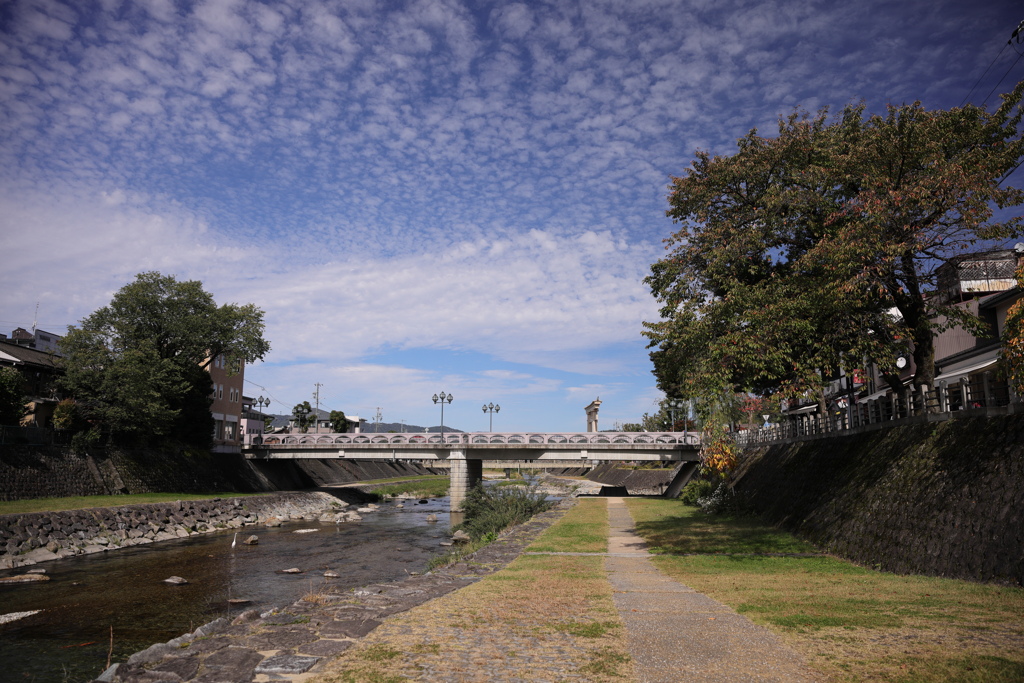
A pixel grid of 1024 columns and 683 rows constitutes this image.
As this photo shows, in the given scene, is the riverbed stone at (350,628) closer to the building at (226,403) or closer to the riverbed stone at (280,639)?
the riverbed stone at (280,639)

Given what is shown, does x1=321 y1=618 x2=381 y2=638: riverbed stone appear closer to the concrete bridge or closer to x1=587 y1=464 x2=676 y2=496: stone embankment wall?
the concrete bridge

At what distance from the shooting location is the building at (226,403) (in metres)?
66.2

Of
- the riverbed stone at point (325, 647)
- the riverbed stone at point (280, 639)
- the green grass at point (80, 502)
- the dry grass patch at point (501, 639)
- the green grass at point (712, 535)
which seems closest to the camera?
the dry grass patch at point (501, 639)

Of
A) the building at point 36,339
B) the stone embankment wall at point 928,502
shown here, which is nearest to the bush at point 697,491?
the stone embankment wall at point 928,502

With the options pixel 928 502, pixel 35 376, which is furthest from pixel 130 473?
pixel 928 502

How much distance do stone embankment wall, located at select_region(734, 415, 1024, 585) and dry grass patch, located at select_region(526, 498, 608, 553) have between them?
23.6ft

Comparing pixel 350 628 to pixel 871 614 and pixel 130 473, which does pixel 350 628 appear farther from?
pixel 130 473

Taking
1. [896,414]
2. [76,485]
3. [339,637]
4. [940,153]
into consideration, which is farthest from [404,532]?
[940,153]

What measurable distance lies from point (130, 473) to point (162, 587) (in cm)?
2638

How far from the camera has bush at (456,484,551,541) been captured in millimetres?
31094

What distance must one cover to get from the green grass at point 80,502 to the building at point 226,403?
74.9 ft

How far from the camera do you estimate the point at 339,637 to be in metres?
9.23

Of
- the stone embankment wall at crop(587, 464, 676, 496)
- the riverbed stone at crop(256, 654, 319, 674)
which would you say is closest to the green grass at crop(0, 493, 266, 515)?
the riverbed stone at crop(256, 654, 319, 674)

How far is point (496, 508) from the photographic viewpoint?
1344 inches
